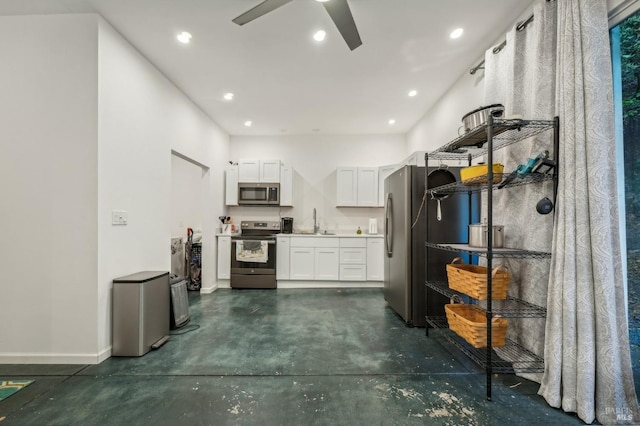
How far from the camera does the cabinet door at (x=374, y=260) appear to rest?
4.51 metres

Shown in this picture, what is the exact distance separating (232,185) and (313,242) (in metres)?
1.90

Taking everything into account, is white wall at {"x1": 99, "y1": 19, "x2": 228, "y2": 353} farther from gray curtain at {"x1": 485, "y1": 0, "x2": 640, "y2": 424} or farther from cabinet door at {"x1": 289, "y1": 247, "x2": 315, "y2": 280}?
gray curtain at {"x1": 485, "y1": 0, "x2": 640, "y2": 424}

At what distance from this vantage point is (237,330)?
275 centimetres

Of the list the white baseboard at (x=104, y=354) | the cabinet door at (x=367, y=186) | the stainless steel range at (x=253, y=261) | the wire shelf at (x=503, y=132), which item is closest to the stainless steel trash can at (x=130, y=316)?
the white baseboard at (x=104, y=354)

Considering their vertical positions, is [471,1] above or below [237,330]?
above

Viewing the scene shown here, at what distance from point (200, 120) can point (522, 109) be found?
13.1 ft

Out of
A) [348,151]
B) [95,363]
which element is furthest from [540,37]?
[95,363]

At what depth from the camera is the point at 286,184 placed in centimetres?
486

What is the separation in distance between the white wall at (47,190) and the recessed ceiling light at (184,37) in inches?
27.9

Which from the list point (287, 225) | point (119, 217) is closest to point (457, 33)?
point (119, 217)

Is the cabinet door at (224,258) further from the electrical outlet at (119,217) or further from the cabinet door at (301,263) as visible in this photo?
the electrical outlet at (119,217)

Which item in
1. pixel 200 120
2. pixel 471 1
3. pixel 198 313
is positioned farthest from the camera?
pixel 200 120

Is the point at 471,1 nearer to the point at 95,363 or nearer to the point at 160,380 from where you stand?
the point at 160,380

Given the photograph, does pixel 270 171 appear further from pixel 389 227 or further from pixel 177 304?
pixel 177 304
